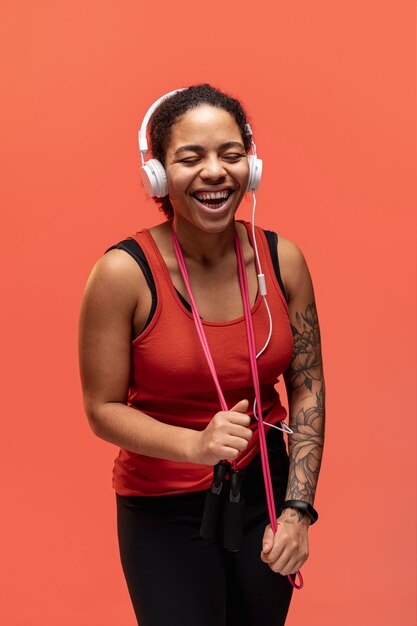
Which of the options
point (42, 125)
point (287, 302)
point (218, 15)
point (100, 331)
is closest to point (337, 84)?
point (218, 15)

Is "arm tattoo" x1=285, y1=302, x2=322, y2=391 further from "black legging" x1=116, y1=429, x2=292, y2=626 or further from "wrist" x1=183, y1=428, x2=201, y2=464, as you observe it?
"wrist" x1=183, y1=428, x2=201, y2=464

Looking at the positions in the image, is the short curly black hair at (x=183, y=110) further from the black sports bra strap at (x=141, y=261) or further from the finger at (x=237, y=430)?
the finger at (x=237, y=430)

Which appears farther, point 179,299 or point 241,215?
point 241,215

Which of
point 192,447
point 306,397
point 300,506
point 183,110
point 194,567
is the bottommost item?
point 194,567

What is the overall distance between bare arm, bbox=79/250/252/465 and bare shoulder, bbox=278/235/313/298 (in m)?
0.31

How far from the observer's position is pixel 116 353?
2.30 metres

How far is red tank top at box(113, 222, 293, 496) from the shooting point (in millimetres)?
2293

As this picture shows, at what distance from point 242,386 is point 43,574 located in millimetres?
1714

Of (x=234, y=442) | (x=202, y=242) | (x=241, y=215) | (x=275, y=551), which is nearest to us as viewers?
(x=234, y=442)

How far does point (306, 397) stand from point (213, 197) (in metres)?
0.47

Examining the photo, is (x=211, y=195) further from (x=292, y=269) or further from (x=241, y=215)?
(x=241, y=215)

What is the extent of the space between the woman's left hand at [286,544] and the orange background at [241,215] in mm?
1389

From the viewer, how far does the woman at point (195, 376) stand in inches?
90.3

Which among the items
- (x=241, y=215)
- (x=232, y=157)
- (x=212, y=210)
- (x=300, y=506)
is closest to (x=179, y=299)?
(x=212, y=210)
